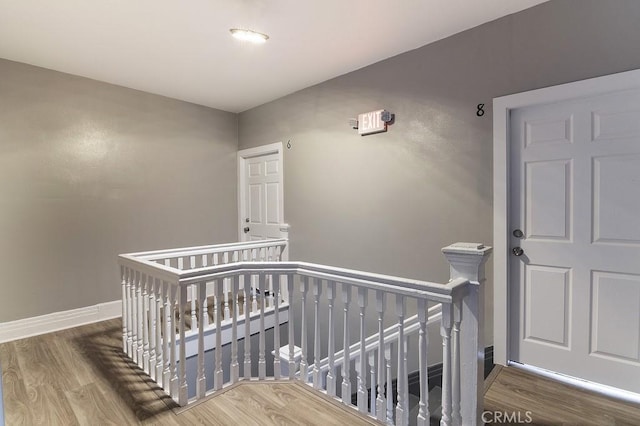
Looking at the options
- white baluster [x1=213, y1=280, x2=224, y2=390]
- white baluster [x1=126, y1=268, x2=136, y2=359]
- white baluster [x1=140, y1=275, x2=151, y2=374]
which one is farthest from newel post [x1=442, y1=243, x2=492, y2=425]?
white baluster [x1=126, y1=268, x2=136, y2=359]

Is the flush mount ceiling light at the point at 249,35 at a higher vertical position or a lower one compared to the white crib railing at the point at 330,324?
higher

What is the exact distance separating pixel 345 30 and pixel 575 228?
2.09 m

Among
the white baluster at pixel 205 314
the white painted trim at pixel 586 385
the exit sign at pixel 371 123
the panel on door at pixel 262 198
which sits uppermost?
the exit sign at pixel 371 123

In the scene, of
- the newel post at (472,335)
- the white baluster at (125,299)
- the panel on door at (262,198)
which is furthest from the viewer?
the panel on door at (262,198)

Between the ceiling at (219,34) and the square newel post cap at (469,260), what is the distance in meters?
1.62

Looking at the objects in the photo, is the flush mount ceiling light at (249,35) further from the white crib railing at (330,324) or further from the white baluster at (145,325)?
the white baluster at (145,325)

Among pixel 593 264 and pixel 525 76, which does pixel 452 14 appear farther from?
pixel 593 264

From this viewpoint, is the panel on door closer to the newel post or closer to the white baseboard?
the white baseboard

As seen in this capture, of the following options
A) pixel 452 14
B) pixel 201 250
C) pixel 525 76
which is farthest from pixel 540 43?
pixel 201 250

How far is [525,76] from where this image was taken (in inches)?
85.7

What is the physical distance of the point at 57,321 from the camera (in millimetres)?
3094

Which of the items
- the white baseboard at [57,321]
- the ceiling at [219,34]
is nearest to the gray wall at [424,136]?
the ceiling at [219,34]

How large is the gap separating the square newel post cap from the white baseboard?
11.5 feet

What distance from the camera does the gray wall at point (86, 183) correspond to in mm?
2916
